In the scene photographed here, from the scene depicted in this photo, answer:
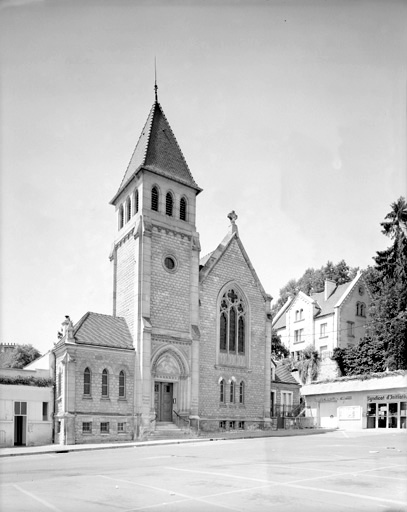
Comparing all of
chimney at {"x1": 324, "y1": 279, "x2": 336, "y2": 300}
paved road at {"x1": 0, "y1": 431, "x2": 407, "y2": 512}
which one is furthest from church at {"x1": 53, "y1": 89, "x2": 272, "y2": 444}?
chimney at {"x1": 324, "y1": 279, "x2": 336, "y2": 300}

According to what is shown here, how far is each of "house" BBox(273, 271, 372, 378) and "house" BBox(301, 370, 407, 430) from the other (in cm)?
828

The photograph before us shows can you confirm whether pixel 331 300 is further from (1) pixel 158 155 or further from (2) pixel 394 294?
(1) pixel 158 155

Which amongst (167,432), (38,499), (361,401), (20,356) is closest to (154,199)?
(167,432)

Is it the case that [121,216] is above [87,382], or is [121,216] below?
above

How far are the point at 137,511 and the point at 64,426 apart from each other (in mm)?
21489

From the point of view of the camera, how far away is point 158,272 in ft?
114

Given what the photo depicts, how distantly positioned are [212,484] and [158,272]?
2242 centimetres

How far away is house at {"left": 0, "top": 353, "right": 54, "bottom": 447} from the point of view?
3020 centimetres

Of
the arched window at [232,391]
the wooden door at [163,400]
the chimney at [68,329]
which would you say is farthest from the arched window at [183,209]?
the arched window at [232,391]

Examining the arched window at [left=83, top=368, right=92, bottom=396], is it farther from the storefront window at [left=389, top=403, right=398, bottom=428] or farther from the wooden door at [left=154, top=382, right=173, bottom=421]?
the storefront window at [left=389, top=403, right=398, bottom=428]

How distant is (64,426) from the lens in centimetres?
2983

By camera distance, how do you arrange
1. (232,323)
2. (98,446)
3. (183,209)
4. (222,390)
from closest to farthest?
(98,446)
(222,390)
(183,209)
(232,323)

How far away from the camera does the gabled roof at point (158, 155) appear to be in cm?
3609

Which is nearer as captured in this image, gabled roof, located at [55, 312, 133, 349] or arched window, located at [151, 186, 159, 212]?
gabled roof, located at [55, 312, 133, 349]
